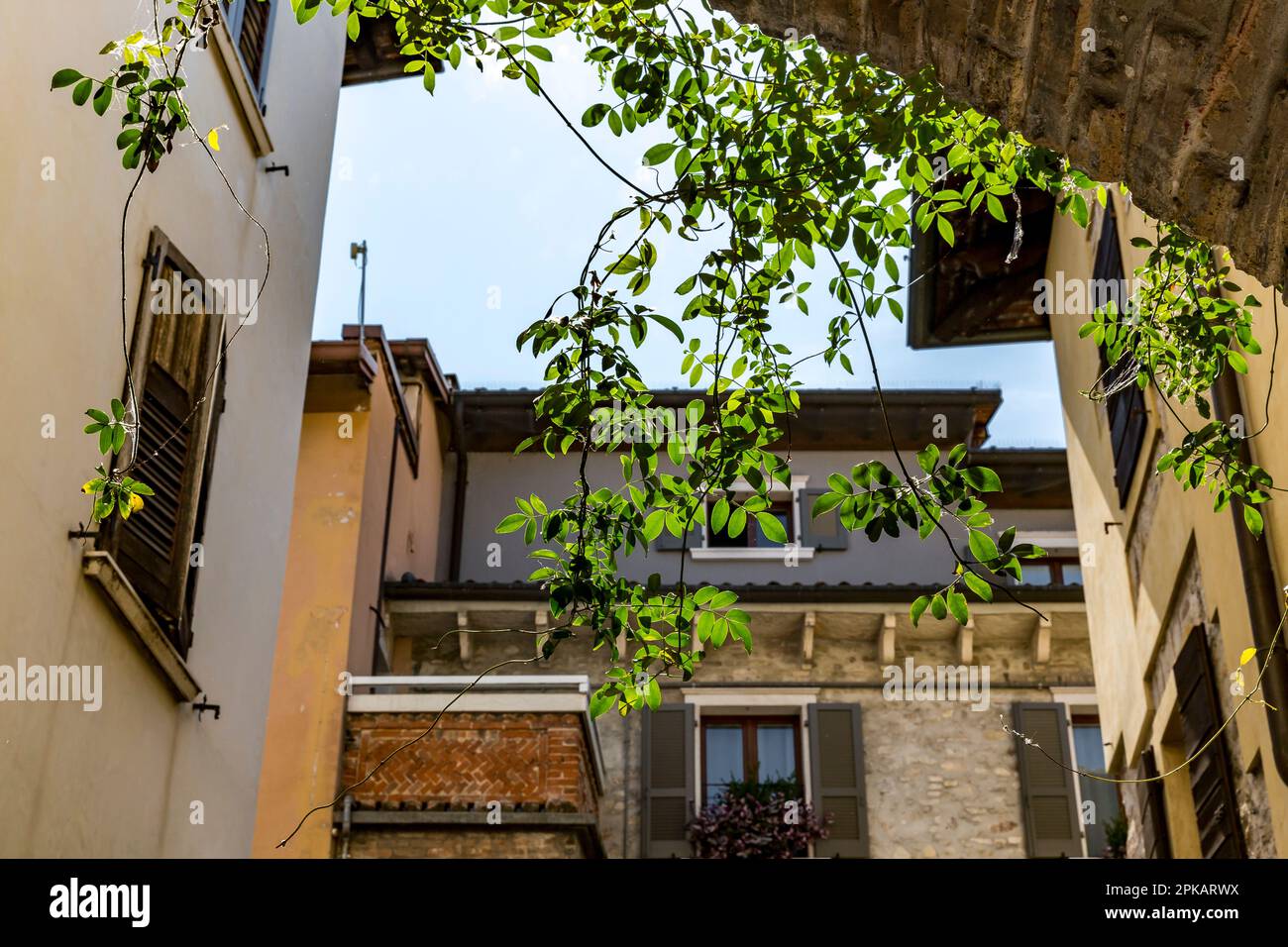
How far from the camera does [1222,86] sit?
8.97 feet

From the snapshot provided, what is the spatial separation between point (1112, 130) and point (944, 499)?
1514 mm

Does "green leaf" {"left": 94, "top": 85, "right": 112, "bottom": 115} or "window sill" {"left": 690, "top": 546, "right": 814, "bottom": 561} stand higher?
"window sill" {"left": 690, "top": 546, "right": 814, "bottom": 561}

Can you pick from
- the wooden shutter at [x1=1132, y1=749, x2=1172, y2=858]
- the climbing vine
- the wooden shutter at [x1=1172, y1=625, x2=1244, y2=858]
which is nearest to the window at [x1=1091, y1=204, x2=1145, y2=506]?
the wooden shutter at [x1=1172, y1=625, x2=1244, y2=858]

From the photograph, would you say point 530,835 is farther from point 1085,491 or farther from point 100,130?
point 100,130

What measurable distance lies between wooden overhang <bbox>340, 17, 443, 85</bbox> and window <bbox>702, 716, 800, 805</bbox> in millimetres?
7439

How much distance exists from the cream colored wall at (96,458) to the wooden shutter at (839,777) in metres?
7.49

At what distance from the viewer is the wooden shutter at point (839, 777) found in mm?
14273

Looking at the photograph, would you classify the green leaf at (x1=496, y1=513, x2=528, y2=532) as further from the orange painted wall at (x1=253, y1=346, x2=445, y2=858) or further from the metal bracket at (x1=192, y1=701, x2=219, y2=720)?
the orange painted wall at (x1=253, y1=346, x2=445, y2=858)

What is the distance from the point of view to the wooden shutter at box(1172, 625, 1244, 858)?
756 centimetres

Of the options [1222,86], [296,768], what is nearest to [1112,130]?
[1222,86]

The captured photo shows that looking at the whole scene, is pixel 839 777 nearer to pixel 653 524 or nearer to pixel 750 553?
pixel 750 553

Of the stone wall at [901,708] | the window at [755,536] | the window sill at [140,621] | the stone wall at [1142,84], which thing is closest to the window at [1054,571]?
the stone wall at [901,708]
